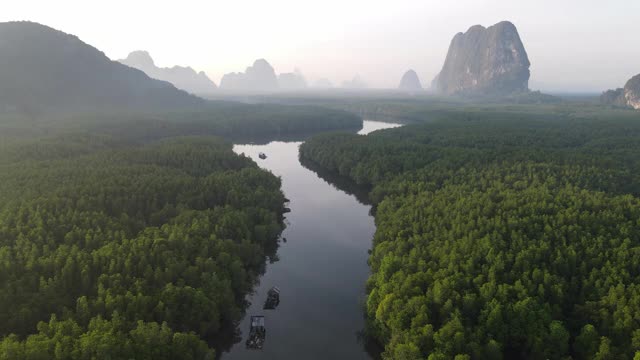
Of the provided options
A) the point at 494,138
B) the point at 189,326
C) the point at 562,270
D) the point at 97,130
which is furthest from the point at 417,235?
the point at 97,130

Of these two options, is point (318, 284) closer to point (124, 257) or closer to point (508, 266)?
point (508, 266)

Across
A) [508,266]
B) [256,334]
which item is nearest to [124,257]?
[256,334]

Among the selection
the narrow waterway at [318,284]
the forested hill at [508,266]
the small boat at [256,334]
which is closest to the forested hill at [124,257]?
the small boat at [256,334]

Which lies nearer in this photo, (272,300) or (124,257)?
(124,257)

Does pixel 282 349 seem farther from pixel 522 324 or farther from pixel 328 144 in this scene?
pixel 328 144

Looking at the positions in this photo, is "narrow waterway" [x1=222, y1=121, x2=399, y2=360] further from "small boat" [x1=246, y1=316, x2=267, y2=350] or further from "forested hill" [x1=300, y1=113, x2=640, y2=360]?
"forested hill" [x1=300, y1=113, x2=640, y2=360]

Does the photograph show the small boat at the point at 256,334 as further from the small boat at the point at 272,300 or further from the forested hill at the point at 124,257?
the small boat at the point at 272,300

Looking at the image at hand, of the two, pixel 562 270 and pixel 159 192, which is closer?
pixel 562 270
